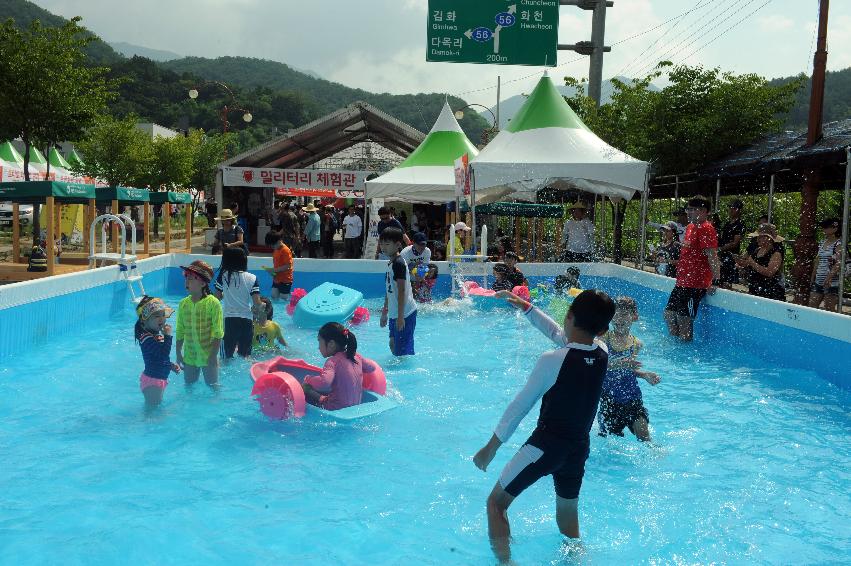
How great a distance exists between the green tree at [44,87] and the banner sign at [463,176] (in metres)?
9.92

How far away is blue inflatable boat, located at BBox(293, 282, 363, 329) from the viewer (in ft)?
34.1

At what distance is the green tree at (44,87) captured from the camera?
17.5 metres

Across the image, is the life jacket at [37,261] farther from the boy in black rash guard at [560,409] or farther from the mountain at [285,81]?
the mountain at [285,81]

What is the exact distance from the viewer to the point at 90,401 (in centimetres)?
691

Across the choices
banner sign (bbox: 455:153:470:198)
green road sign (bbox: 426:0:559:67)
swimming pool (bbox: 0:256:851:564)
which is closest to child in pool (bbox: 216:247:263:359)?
swimming pool (bbox: 0:256:851:564)

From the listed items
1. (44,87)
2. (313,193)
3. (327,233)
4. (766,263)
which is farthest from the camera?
(313,193)

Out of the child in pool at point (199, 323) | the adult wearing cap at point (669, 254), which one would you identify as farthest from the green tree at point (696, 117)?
the child in pool at point (199, 323)

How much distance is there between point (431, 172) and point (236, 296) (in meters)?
12.2

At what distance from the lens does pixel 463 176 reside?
556 inches

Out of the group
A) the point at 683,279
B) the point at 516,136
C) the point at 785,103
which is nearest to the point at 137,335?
the point at 683,279

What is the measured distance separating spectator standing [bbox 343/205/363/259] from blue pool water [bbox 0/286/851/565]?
42.4 feet

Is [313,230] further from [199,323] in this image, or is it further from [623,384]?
[623,384]

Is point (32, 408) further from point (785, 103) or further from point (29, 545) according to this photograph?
point (785, 103)

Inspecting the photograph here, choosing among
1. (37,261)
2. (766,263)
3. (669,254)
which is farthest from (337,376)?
(37,261)
